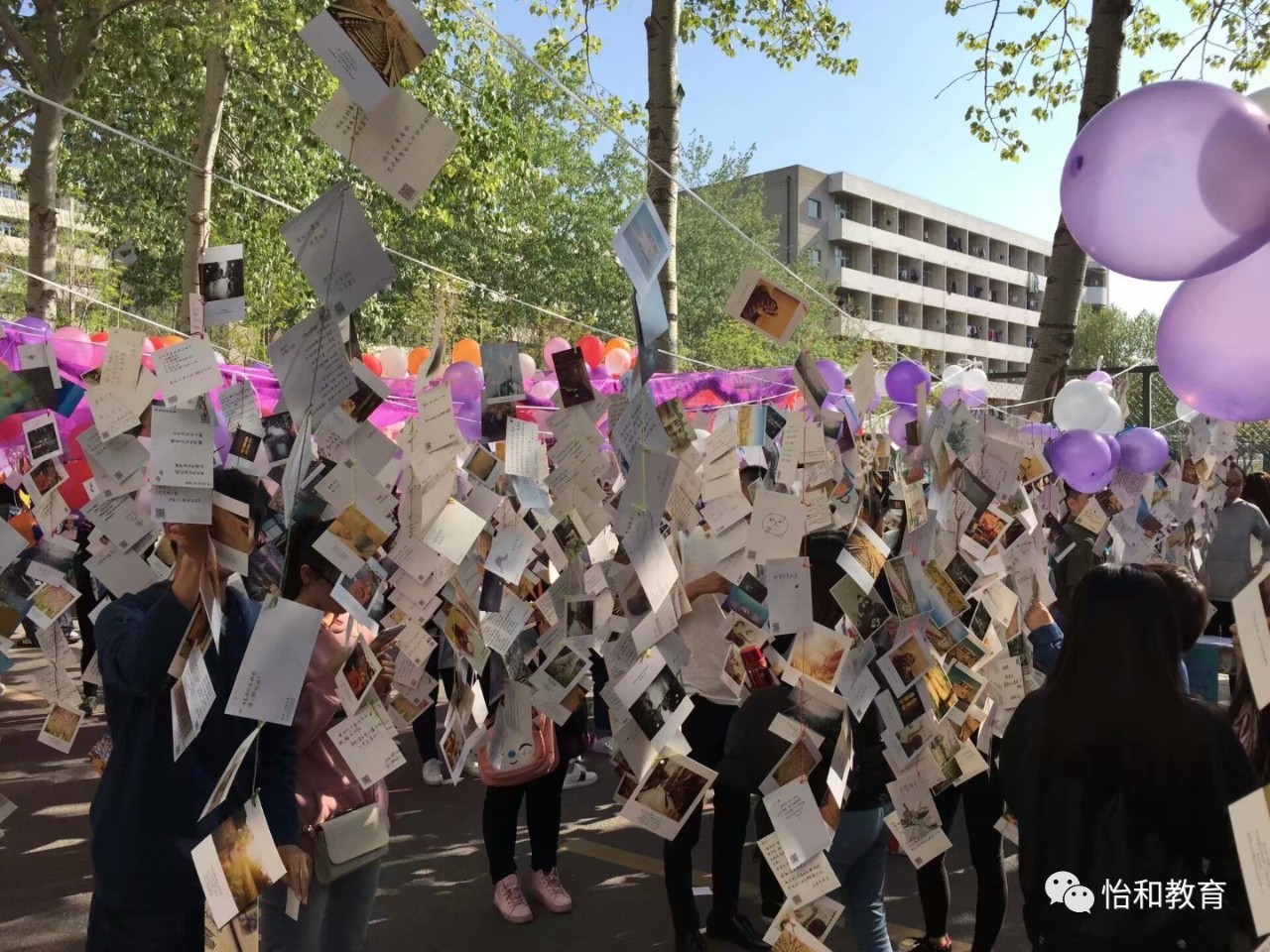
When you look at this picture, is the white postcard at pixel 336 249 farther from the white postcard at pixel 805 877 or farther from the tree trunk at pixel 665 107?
the tree trunk at pixel 665 107

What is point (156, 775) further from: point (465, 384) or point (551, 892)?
point (465, 384)

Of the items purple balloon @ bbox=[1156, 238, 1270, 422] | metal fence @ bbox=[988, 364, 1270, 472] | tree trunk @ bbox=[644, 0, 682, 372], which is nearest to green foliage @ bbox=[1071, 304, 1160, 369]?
metal fence @ bbox=[988, 364, 1270, 472]

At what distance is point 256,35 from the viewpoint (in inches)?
429

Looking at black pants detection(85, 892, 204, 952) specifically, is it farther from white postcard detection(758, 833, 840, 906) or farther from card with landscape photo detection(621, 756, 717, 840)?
white postcard detection(758, 833, 840, 906)

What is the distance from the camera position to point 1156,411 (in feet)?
36.5

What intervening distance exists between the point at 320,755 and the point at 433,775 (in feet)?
10.7

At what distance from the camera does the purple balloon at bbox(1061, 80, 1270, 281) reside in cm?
195

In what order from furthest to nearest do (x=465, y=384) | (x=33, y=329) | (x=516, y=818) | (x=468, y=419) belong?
(x=33, y=329)
(x=465, y=384)
(x=468, y=419)
(x=516, y=818)

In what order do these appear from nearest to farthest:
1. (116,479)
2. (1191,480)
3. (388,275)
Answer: (388,275) → (116,479) → (1191,480)

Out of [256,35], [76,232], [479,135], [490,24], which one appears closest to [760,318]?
[490,24]

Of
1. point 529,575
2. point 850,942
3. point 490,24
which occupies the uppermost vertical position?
point 490,24

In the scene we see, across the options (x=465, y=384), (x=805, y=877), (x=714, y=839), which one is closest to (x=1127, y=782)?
(x=805, y=877)

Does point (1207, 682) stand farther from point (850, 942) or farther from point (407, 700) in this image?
point (407, 700)

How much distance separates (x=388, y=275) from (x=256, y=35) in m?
10.3
